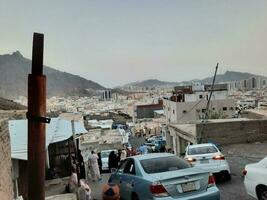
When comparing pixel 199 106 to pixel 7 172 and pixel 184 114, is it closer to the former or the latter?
pixel 184 114

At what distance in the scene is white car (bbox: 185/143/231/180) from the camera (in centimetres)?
1497

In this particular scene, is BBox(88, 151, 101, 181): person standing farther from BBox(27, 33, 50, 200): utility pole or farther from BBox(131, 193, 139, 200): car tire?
BBox(27, 33, 50, 200): utility pole

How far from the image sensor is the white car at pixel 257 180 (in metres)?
10.2

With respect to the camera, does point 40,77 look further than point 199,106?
No

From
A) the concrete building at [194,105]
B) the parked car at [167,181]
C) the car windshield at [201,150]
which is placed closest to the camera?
the parked car at [167,181]

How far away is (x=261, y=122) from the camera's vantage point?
26.7m

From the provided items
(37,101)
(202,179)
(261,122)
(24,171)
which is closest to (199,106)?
(261,122)

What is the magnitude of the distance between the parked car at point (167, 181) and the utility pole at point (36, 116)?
16.0ft

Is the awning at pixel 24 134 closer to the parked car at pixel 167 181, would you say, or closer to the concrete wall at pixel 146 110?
the parked car at pixel 167 181

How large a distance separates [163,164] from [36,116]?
6.09 metres

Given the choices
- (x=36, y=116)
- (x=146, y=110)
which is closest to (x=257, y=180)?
(x=36, y=116)

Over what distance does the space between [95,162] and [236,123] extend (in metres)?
10.3

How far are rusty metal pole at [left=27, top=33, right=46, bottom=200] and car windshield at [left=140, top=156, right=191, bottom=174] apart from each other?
220 inches

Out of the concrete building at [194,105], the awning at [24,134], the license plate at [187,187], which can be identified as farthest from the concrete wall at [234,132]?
the concrete building at [194,105]
